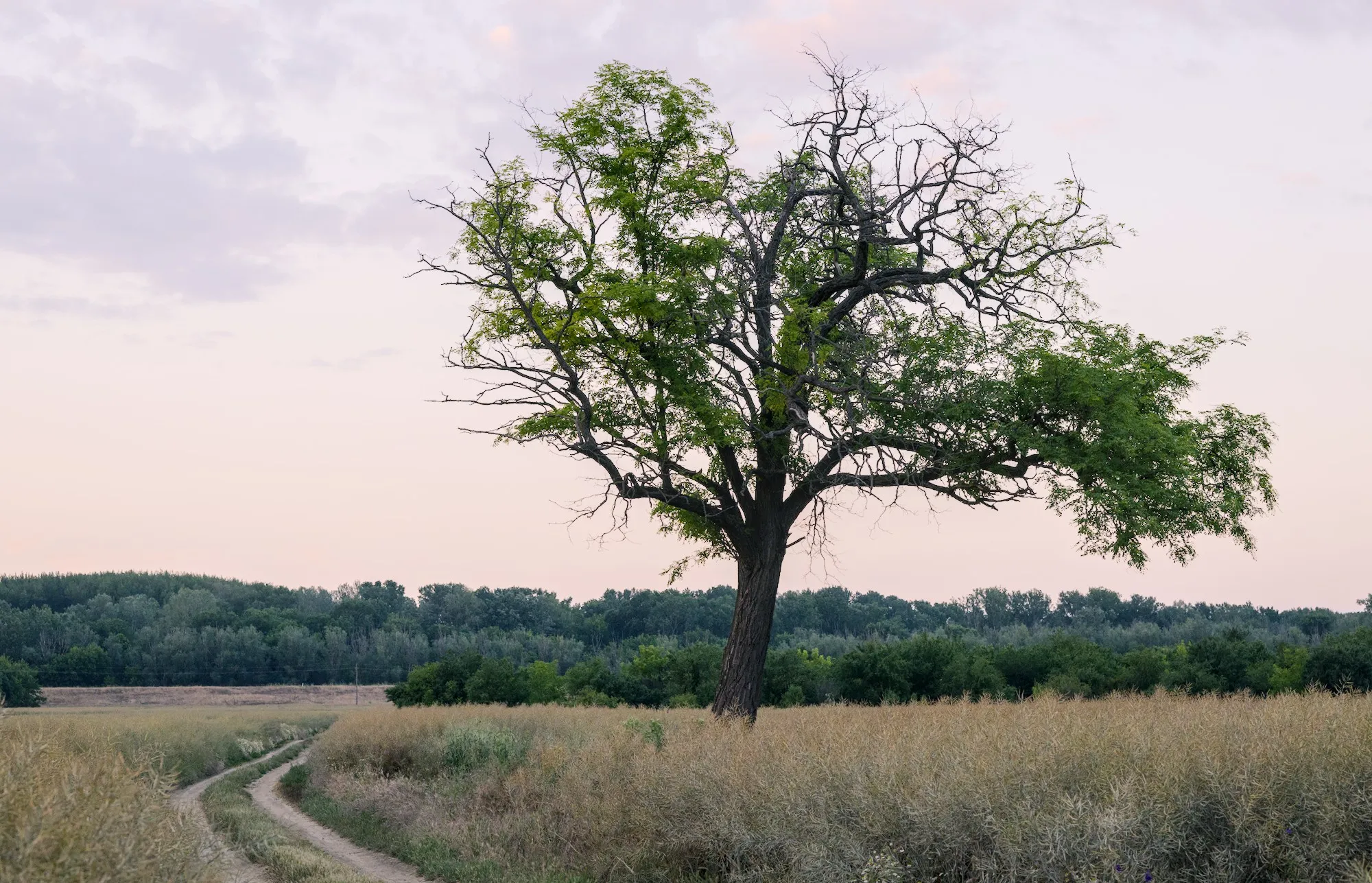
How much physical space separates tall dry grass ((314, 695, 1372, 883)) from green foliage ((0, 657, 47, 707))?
3373 inches

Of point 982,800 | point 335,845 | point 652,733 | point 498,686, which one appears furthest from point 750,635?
point 498,686

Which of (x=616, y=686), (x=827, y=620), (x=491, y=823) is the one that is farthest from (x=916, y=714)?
(x=827, y=620)

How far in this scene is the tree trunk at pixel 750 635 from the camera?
20.5 m

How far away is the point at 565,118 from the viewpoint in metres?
21.5

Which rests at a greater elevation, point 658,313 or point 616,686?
point 658,313

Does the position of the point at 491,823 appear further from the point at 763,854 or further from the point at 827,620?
the point at 827,620

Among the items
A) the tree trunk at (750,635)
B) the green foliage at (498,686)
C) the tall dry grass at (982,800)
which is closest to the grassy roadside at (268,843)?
the tall dry grass at (982,800)

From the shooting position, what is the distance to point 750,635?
2059cm

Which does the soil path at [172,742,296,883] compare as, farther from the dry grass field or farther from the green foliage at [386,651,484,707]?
the green foliage at [386,651,484,707]

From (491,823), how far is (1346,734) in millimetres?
10992

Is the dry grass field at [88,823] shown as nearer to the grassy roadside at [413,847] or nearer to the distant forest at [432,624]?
the grassy roadside at [413,847]

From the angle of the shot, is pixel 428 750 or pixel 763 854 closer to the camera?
pixel 763 854

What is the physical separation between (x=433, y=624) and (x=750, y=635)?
13621 cm

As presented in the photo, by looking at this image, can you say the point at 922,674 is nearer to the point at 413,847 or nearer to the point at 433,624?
the point at 413,847
